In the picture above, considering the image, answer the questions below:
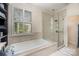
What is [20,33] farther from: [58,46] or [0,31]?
[58,46]

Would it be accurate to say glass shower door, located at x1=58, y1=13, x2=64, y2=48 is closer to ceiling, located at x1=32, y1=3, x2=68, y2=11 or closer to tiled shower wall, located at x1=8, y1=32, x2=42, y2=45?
ceiling, located at x1=32, y1=3, x2=68, y2=11

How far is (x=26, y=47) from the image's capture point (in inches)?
58.9

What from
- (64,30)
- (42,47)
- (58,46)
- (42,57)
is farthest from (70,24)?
(42,57)

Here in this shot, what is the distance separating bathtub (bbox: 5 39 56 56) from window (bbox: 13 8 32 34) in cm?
19

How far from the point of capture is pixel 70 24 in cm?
160

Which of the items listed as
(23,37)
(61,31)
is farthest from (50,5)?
(23,37)

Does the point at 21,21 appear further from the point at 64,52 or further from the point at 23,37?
the point at 64,52

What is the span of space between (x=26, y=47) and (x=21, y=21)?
15.2 inches

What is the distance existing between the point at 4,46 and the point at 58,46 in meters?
0.81

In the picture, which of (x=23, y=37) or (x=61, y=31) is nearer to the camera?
(x=23, y=37)

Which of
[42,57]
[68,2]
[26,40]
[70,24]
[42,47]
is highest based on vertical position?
[68,2]

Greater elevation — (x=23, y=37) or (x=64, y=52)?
(x=23, y=37)

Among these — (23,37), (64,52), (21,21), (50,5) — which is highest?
(50,5)

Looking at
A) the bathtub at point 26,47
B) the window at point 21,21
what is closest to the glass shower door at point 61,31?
the bathtub at point 26,47
